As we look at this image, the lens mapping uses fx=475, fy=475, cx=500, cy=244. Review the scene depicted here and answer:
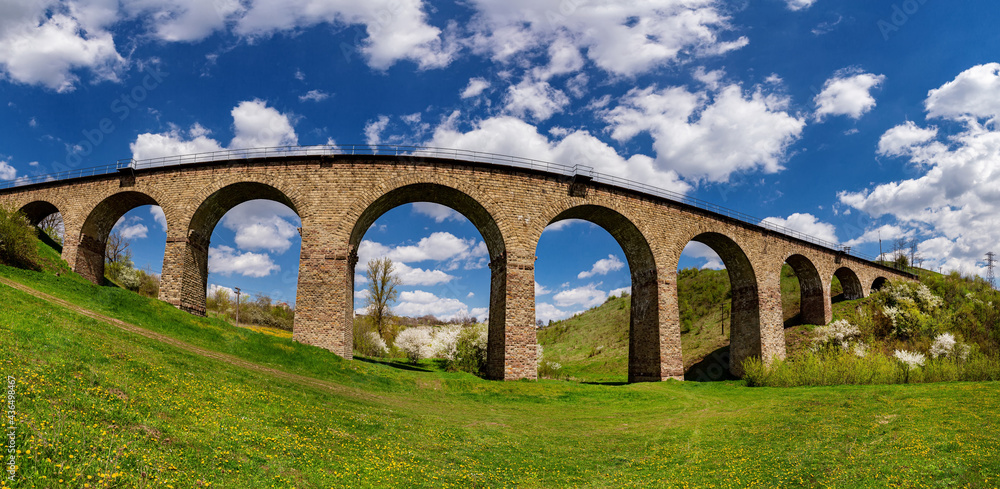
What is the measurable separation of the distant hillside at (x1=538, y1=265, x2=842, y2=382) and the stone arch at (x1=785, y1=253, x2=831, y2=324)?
4.57 feet

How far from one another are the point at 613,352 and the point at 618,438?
97.5 feet

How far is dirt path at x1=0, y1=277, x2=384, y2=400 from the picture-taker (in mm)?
15289

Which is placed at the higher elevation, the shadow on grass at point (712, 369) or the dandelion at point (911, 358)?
the dandelion at point (911, 358)

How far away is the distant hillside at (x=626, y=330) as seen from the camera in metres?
35.4

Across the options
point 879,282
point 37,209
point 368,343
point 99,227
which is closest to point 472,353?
point 368,343

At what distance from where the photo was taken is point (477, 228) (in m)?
24.7

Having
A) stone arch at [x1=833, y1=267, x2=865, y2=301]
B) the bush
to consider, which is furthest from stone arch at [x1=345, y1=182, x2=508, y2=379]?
stone arch at [x1=833, y1=267, x2=865, y2=301]

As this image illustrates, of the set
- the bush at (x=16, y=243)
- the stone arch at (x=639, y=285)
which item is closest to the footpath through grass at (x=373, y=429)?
the bush at (x=16, y=243)

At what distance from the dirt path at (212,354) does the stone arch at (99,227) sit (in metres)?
8.73

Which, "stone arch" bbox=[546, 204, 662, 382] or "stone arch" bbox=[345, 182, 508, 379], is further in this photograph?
"stone arch" bbox=[546, 204, 662, 382]

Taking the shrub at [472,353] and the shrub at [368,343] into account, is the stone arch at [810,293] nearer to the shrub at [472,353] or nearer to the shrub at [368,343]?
the shrub at [472,353]

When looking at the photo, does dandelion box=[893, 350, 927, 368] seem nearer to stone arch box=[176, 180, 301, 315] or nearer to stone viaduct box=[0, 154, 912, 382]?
stone viaduct box=[0, 154, 912, 382]

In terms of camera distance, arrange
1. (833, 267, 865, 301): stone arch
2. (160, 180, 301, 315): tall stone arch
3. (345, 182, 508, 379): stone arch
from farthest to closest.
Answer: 1. (833, 267, 865, 301): stone arch
2. (160, 180, 301, 315): tall stone arch
3. (345, 182, 508, 379): stone arch

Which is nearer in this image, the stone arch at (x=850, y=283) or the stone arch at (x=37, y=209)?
the stone arch at (x=37, y=209)
